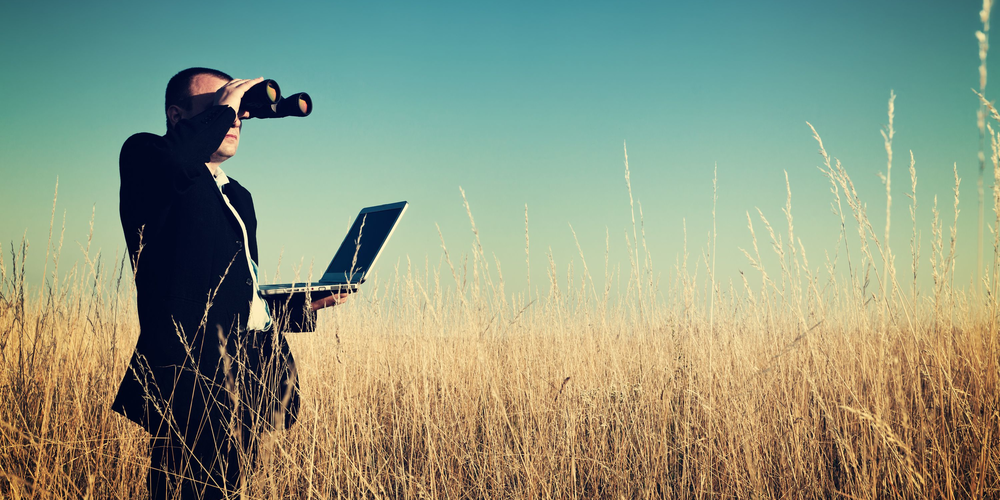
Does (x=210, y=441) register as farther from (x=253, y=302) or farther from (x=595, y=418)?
(x=595, y=418)

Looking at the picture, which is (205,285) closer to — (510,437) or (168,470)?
(168,470)

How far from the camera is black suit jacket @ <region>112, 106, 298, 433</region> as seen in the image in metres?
1.27

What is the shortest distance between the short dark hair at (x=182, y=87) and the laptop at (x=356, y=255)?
0.62 meters

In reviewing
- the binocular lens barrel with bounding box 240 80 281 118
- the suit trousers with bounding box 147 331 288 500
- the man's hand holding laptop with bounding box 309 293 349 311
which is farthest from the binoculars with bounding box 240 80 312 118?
the suit trousers with bounding box 147 331 288 500

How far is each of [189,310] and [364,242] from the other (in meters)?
0.53

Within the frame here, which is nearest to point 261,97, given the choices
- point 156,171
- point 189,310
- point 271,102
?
point 271,102

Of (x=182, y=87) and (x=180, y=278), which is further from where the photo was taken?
(x=182, y=87)

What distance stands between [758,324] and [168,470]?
254 centimetres

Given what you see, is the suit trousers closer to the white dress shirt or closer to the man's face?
the white dress shirt

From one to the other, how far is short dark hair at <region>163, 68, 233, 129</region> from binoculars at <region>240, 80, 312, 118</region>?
0.13m

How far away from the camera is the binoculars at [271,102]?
5.00 feet

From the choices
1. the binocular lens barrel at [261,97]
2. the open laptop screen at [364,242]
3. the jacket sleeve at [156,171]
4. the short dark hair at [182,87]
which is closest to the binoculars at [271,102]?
the binocular lens barrel at [261,97]

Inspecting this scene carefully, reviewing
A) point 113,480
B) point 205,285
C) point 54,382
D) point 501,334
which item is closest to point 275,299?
point 205,285

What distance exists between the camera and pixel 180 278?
1294 millimetres
